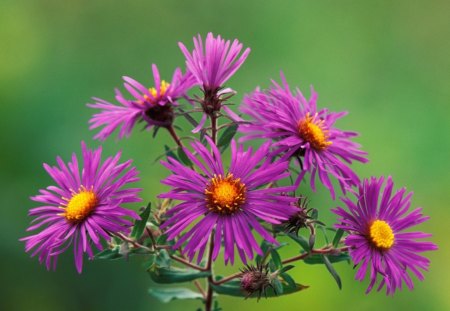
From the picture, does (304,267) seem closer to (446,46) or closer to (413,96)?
(413,96)

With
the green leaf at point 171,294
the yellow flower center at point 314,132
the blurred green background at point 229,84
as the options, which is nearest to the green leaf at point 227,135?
the yellow flower center at point 314,132

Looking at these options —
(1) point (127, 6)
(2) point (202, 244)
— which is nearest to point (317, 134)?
(2) point (202, 244)

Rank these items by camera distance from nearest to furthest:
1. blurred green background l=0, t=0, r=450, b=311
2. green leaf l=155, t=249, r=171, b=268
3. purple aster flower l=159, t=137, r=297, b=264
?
purple aster flower l=159, t=137, r=297, b=264, green leaf l=155, t=249, r=171, b=268, blurred green background l=0, t=0, r=450, b=311

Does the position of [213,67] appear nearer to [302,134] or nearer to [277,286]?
→ [302,134]

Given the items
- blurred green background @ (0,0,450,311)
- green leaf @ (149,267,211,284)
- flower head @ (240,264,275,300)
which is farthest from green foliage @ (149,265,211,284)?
blurred green background @ (0,0,450,311)

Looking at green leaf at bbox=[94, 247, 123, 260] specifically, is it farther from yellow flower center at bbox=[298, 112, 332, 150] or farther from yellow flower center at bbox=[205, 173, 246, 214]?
yellow flower center at bbox=[298, 112, 332, 150]

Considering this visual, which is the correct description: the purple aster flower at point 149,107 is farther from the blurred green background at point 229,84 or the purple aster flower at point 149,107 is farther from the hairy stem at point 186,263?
the blurred green background at point 229,84

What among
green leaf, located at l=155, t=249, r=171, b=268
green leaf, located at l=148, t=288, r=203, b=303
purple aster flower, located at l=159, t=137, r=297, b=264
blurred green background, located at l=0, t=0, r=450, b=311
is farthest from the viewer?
blurred green background, located at l=0, t=0, r=450, b=311

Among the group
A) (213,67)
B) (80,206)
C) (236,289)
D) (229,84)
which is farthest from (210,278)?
(229,84)
